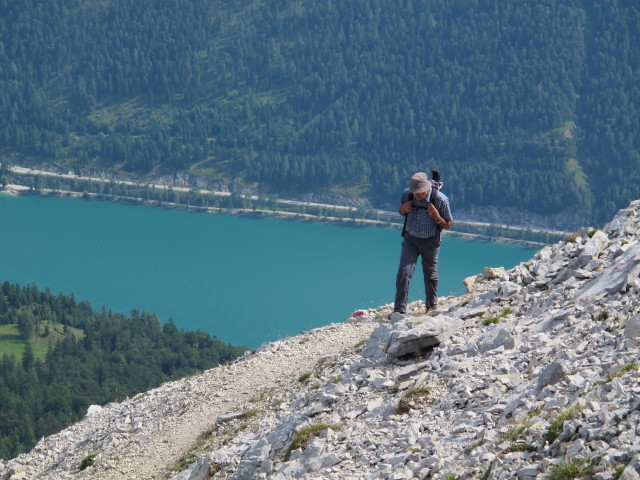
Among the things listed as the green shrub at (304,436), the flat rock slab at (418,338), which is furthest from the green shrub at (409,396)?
the flat rock slab at (418,338)

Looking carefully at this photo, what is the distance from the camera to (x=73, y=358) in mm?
107250

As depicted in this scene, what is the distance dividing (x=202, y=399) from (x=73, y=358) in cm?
9319

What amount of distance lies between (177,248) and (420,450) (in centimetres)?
15665

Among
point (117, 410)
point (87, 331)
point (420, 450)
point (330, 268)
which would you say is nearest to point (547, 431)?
point (420, 450)

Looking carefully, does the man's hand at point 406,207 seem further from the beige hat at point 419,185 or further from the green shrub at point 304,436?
the green shrub at point 304,436

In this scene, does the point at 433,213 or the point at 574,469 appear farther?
the point at 433,213

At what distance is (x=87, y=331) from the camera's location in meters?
118

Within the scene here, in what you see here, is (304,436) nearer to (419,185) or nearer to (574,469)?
(574,469)

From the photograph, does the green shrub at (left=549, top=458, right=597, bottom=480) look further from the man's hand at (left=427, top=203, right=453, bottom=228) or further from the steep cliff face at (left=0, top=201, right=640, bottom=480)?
the man's hand at (left=427, top=203, right=453, bottom=228)

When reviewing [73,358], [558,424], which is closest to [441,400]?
[558,424]

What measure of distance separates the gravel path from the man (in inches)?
53.6

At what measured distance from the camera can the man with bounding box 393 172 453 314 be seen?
51.4 feet

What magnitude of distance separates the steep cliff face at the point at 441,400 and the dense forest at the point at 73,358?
5842 cm

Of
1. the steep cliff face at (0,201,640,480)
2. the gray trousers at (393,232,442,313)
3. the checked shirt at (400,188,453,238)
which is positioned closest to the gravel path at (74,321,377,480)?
the steep cliff face at (0,201,640,480)
